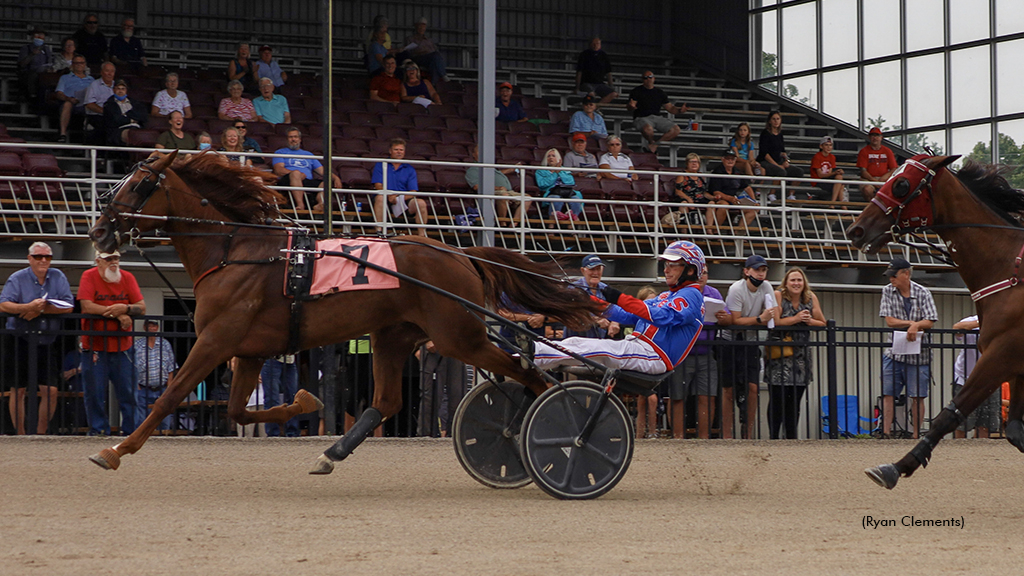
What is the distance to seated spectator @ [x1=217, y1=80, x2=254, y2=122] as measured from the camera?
16.0 m

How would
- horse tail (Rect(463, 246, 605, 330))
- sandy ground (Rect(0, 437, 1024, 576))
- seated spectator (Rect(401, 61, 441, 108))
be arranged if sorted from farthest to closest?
seated spectator (Rect(401, 61, 441, 108)) → horse tail (Rect(463, 246, 605, 330)) → sandy ground (Rect(0, 437, 1024, 576))

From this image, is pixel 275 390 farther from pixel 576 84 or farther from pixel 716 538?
pixel 576 84

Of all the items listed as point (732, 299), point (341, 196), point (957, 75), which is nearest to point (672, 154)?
point (957, 75)

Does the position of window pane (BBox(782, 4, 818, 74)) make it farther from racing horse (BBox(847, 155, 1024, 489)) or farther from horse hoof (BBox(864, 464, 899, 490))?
horse hoof (BBox(864, 464, 899, 490))

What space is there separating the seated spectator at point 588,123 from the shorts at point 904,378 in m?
7.98

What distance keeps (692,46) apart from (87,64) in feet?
44.9

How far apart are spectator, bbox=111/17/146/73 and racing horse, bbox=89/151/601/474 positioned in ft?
38.4

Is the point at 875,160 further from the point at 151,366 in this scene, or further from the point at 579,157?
the point at 151,366

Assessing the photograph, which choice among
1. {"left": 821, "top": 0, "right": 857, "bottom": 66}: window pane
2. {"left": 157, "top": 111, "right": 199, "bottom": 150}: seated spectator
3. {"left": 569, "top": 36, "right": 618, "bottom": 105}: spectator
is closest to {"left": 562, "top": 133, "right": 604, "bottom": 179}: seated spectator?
{"left": 569, "top": 36, "right": 618, "bottom": 105}: spectator

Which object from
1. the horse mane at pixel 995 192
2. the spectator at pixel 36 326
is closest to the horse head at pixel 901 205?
the horse mane at pixel 995 192

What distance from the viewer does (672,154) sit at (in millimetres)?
19328

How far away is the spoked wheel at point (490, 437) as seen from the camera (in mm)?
7168

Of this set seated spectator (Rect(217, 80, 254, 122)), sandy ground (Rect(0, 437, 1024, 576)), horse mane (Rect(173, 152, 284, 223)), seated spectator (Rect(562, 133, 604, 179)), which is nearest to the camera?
sandy ground (Rect(0, 437, 1024, 576))

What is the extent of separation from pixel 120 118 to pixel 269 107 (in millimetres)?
2327
